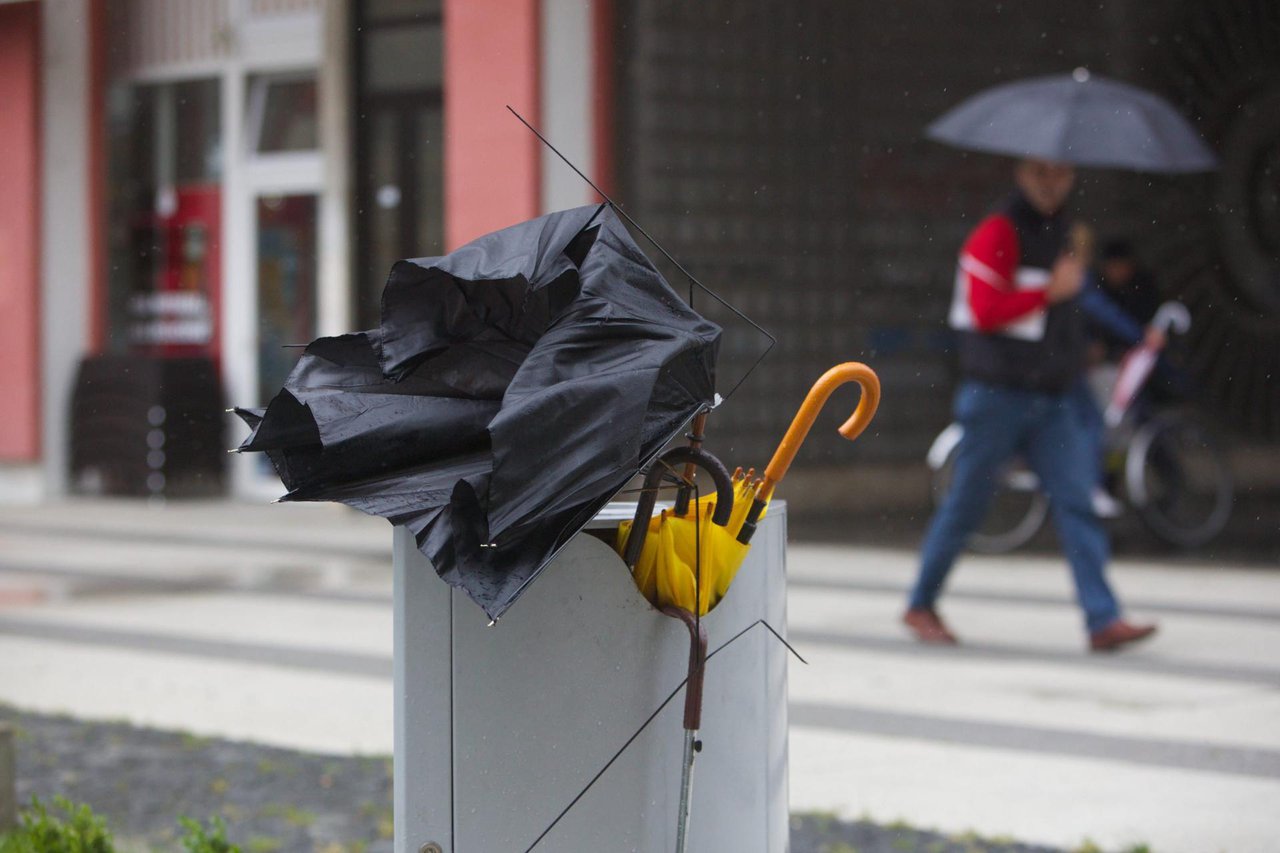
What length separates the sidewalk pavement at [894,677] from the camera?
4.68m

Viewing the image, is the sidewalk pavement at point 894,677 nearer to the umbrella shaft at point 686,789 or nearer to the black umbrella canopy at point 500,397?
the umbrella shaft at point 686,789

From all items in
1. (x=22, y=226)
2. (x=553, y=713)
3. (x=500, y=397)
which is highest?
(x=22, y=226)

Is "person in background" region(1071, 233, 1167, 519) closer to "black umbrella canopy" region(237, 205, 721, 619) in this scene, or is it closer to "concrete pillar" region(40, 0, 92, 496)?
"black umbrella canopy" region(237, 205, 721, 619)

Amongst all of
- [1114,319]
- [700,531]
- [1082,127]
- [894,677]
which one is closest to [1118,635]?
[894,677]

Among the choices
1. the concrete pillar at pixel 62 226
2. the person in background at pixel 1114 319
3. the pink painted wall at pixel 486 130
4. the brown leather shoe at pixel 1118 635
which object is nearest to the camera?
the brown leather shoe at pixel 1118 635

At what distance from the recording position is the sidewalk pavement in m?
4.68

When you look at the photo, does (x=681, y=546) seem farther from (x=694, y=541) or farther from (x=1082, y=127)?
(x=1082, y=127)

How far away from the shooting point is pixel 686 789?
8.50ft

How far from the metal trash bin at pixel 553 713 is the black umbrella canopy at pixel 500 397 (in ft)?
0.52

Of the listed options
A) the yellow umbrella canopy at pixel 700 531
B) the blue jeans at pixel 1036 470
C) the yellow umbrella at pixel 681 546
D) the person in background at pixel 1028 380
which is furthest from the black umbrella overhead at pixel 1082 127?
the yellow umbrella at pixel 681 546

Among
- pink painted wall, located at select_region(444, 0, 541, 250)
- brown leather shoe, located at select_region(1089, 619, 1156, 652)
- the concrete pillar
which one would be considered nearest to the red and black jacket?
brown leather shoe, located at select_region(1089, 619, 1156, 652)

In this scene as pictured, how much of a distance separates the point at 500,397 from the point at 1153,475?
882 cm

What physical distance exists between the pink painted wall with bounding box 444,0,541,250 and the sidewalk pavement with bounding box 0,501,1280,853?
A: 2.18 m

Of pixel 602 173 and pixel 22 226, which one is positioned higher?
pixel 602 173
